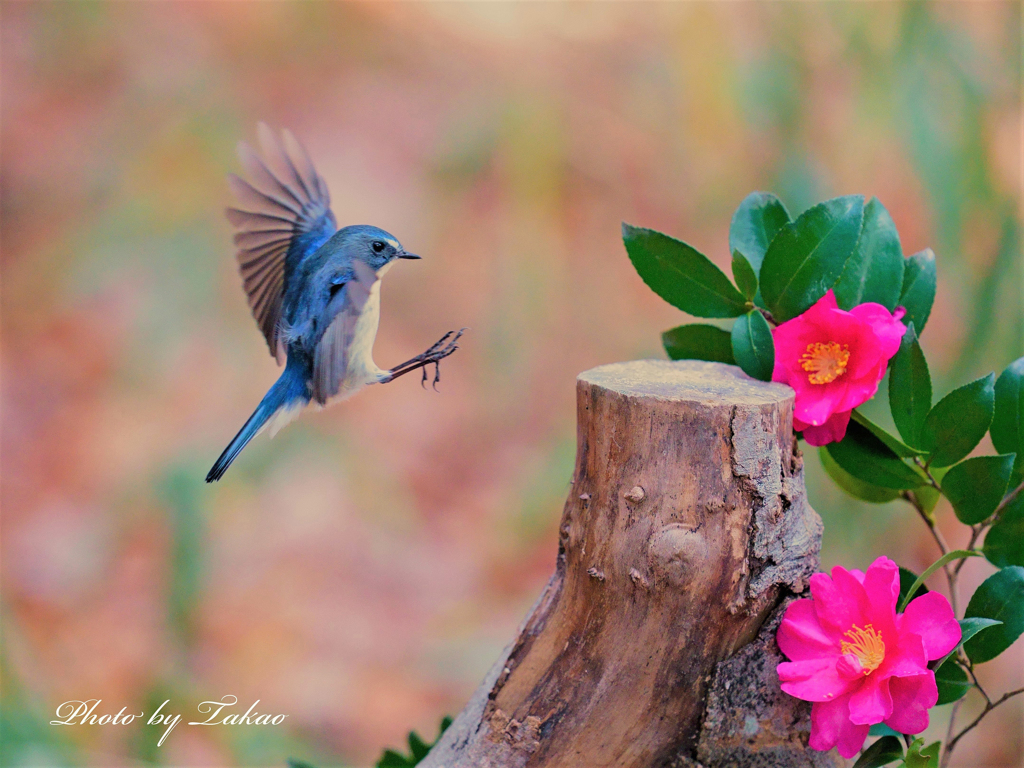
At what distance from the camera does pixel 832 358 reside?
63 cm

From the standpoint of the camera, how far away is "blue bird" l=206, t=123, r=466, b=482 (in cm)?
51

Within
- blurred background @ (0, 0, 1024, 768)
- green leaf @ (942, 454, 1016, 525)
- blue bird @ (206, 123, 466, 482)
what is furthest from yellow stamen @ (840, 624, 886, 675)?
blurred background @ (0, 0, 1024, 768)

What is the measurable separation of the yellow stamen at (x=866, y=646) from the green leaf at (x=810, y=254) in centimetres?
24

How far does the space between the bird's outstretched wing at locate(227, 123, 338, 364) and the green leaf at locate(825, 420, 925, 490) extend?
0.46 metres

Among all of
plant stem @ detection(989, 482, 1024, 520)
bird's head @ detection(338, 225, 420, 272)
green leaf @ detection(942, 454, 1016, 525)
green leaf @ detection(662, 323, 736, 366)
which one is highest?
bird's head @ detection(338, 225, 420, 272)

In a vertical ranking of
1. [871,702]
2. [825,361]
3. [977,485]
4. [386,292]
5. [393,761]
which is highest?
[386,292]

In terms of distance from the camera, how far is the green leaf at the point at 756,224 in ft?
2.27

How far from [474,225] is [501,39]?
515 mm

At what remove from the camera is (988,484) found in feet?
2.00

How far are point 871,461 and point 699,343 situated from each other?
0.57 feet

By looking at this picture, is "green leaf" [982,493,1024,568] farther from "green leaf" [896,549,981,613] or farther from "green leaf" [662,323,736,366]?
"green leaf" [662,323,736,366]

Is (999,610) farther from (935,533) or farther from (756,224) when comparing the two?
(756,224)

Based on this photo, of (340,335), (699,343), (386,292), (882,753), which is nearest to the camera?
(340,335)

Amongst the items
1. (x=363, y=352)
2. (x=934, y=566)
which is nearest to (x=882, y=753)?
(x=934, y=566)
